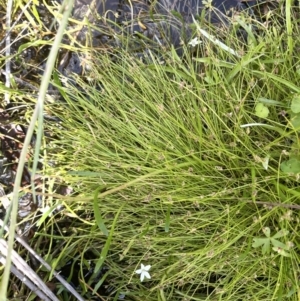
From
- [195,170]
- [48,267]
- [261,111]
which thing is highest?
[261,111]

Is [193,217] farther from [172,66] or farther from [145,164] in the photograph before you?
[172,66]

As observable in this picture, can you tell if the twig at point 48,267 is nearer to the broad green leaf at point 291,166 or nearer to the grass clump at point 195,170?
the grass clump at point 195,170

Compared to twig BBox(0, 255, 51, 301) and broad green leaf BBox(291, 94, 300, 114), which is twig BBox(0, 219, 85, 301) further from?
broad green leaf BBox(291, 94, 300, 114)

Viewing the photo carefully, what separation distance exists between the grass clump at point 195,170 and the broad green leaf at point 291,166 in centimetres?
1

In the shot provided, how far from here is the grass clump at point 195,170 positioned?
973 millimetres

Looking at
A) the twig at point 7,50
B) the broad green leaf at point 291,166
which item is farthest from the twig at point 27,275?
the broad green leaf at point 291,166

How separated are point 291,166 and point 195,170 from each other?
8.9 inches

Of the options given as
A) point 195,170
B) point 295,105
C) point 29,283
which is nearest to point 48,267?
point 29,283

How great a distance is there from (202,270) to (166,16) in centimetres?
70

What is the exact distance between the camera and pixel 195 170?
3.40 ft

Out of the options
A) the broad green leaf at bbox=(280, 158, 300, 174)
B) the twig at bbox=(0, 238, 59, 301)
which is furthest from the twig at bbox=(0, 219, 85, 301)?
the broad green leaf at bbox=(280, 158, 300, 174)

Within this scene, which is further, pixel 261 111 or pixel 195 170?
pixel 195 170

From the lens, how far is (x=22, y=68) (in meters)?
1.30

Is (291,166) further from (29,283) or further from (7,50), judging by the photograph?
(7,50)
